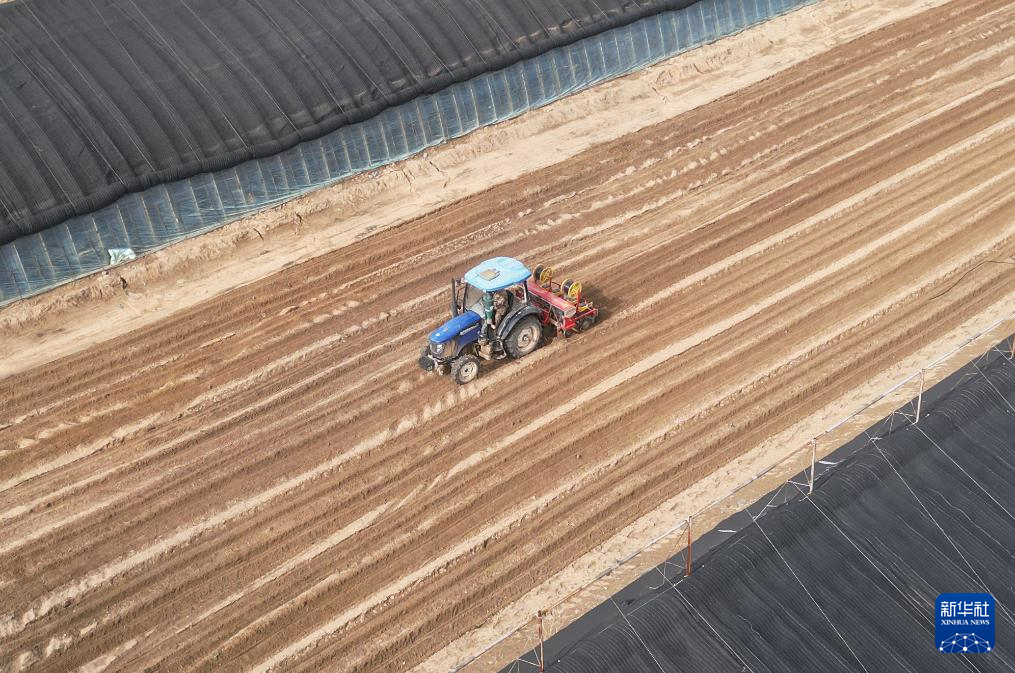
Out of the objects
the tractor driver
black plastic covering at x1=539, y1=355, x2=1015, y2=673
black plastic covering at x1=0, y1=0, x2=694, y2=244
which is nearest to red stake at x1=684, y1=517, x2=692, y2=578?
black plastic covering at x1=539, y1=355, x2=1015, y2=673

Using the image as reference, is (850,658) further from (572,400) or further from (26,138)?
(26,138)

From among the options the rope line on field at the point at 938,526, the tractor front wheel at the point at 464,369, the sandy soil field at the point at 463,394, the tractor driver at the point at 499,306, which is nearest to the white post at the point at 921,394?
the sandy soil field at the point at 463,394

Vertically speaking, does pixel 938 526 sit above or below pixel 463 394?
below

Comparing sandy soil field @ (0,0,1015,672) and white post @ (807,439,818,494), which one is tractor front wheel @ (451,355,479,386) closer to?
sandy soil field @ (0,0,1015,672)

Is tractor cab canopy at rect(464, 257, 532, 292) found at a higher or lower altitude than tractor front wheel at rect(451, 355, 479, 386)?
higher

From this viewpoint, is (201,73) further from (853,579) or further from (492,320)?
(853,579)

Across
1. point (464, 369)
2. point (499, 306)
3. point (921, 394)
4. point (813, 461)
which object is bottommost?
point (813, 461)

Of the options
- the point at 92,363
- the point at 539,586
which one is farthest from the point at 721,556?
the point at 92,363

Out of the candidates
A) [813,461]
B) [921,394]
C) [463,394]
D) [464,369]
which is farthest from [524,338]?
[921,394]
